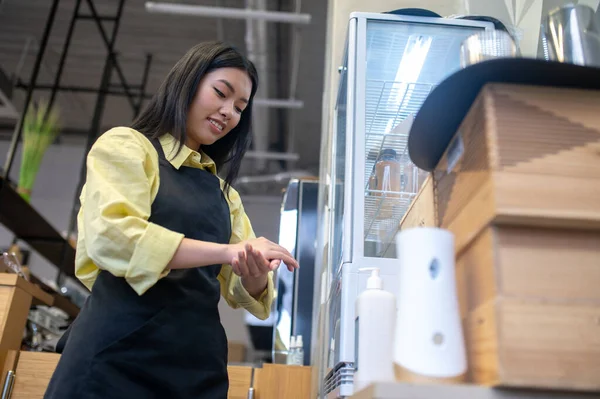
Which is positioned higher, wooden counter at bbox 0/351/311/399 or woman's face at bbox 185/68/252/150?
woman's face at bbox 185/68/252/150

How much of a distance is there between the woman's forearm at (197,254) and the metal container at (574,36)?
66cm

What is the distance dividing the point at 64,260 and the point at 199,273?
3.10 m

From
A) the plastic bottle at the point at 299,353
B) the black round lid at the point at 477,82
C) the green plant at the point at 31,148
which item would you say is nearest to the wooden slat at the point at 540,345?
the black round lid at the point at 477,82

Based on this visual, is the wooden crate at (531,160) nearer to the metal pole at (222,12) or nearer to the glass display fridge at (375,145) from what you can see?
the glass display fridge at (375,145)

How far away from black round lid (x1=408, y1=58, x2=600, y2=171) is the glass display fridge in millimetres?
595

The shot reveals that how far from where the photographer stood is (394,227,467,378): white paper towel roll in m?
0.71

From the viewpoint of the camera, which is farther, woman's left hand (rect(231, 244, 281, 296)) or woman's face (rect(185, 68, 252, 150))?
woman's face (rect(185, 68, 252, 150))

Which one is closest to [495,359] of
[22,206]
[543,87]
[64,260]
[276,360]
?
[543,87]

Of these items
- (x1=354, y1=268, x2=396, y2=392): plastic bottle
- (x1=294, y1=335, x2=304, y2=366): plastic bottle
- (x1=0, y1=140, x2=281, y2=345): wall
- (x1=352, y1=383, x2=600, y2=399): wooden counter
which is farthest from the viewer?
(x1=0, y1=140, x2=281, y2=345): wall

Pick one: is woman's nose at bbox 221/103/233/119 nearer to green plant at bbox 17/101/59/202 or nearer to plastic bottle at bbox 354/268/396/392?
plastic bottle at bbox 354/268/396/392

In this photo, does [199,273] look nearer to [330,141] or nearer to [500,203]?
[500,203]

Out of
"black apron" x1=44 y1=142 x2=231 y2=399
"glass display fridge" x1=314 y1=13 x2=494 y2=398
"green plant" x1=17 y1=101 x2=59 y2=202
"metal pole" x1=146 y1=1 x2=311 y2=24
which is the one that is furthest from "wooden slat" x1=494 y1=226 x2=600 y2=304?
"green plant" x1=17 y1=101 x2=59 y2=202

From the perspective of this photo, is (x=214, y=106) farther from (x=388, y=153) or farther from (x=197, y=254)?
(x=388, y=153)

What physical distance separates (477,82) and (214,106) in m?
0.67
